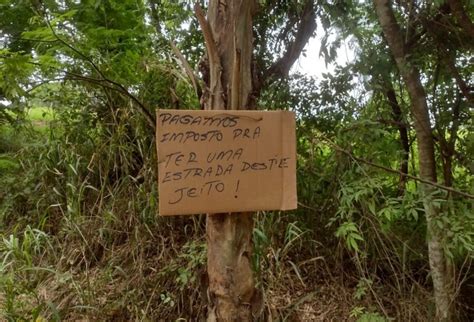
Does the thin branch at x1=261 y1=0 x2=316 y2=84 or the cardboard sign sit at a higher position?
the thin branch at x1=261 y1=0 x2=316 y2=84

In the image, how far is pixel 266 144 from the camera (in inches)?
62.6

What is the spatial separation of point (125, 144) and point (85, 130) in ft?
1.42

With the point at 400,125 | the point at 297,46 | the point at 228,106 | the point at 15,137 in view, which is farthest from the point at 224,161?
the point at 15,137

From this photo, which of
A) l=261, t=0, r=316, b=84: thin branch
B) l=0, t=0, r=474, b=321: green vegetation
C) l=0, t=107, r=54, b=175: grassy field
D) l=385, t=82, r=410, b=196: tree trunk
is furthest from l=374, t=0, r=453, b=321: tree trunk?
l=0, t=107, r=54, b=175: grassy field

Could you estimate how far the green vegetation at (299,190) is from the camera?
7.52ft

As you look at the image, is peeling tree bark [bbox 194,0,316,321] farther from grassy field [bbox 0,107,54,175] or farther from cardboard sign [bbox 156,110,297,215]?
grassy field [bbox 0,107,54,175]

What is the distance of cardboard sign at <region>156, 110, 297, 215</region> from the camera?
1489 millimetres

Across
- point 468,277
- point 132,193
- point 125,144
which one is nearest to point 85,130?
point 125,144

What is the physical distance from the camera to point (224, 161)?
1538 mm

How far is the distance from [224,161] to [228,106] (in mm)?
211

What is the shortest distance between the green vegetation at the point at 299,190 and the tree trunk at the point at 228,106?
0.11m

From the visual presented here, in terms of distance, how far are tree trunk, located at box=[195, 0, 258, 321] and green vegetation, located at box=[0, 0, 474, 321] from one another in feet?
0.35

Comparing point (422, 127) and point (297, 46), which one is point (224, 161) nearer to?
point (422, 127)

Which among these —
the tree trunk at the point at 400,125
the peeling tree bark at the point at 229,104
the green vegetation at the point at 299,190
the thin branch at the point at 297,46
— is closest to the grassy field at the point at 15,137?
the green vegetation at the point at 299,190
